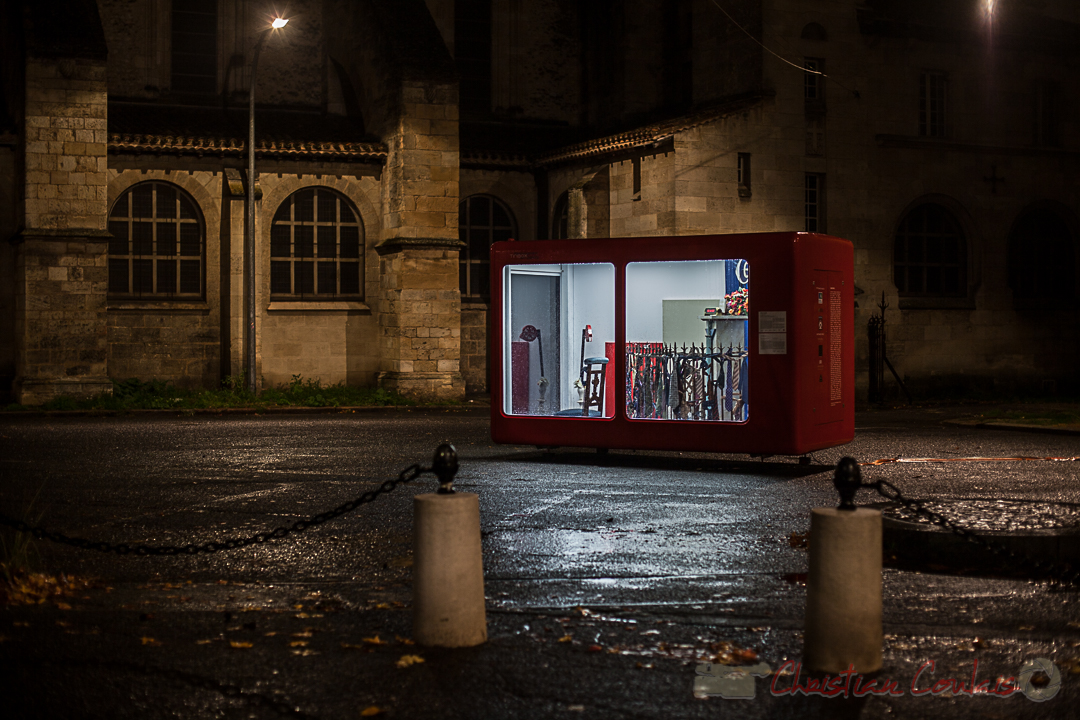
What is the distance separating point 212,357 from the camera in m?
26.8

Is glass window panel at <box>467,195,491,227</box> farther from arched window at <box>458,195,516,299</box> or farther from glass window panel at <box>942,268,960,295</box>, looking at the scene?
glass window panel at <box>942,268,960,295</box>

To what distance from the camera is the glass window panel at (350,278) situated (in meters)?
27.9

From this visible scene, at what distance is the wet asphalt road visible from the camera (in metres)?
5.00

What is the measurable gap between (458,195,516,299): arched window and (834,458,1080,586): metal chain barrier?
21.6 metres

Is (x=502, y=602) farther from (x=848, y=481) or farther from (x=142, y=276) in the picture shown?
(x=142, y=276)

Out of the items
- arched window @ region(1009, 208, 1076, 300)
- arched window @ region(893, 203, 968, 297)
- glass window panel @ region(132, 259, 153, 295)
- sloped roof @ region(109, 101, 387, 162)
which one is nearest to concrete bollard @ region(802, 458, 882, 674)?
sloped roof @ region(109, 101, 387, 162)

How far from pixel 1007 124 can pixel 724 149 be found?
8931mm

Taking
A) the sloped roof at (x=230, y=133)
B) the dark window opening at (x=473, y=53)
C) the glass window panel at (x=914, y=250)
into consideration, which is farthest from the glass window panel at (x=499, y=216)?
the glass window panel at (x=914, y=250)

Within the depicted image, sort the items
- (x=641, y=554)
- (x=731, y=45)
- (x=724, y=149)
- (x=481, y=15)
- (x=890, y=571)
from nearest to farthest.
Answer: (x=890, y=571) < (x=641, y=554) < (x=724, y=149) < (x=731, y=45) < (x=481, y=15)

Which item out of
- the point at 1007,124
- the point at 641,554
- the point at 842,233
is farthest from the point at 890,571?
the point at 1007,124

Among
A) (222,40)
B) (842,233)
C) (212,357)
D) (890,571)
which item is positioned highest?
(222,40)

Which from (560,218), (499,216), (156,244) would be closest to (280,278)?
(156,244)

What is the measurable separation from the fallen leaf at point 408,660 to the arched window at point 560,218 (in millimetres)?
23703

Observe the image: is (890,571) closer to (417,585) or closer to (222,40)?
(417,585)
